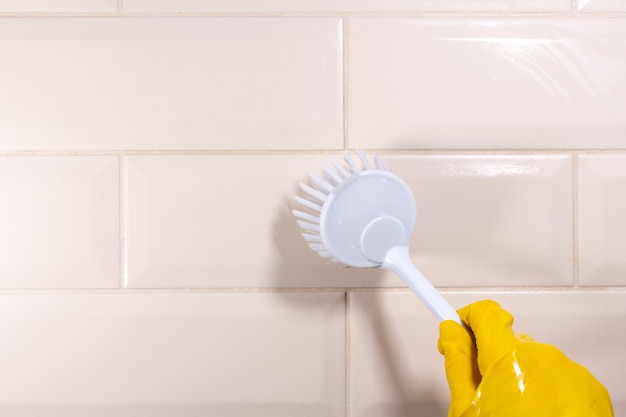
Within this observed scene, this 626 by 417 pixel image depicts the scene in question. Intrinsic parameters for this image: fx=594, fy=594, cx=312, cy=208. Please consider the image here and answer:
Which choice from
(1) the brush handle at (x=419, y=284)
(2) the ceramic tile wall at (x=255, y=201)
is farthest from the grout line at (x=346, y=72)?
(1) the brush handle at (x=419, y=284)

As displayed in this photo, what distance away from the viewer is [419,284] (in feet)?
1.86

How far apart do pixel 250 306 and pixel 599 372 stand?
0.40 m

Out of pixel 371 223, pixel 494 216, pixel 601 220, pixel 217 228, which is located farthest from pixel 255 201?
pixel 601 220

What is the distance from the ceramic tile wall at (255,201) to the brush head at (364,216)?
9 centimetres

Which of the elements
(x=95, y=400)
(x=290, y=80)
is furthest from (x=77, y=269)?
(x=290, y=80)

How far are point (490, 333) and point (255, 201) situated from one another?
11.4 inches

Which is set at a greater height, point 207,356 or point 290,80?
point 290,80

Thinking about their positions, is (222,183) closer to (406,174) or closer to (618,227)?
(406,174)

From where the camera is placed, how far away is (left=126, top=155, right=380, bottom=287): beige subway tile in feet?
2.19

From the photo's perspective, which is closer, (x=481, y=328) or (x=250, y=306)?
(x=481, y=328)

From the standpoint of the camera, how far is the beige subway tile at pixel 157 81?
26.3 inches

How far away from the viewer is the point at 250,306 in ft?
2.19

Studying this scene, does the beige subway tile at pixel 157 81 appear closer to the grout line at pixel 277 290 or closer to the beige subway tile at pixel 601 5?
the grout line at pixel 277 290

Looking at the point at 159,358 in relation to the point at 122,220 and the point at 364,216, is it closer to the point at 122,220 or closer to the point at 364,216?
the point at 122,220
